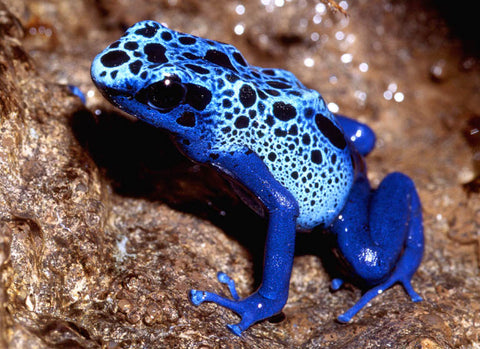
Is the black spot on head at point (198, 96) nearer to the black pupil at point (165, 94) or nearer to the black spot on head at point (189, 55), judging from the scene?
the black pupil at point (165, 94)

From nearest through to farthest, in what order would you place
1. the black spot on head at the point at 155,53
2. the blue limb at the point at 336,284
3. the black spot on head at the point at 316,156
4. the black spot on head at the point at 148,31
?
the black spot on head at the point at 155,53
the black spot on head at the point at 148,31
the black spot on head at the point at 316,156
the blue limb at the point at 336,284

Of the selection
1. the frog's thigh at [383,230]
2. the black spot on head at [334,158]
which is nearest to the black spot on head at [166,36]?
the black spot on head at [334,158]

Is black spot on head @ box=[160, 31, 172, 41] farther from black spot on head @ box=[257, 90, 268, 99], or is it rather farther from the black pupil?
black spot on head @ box=[257, 90, 268, 99]

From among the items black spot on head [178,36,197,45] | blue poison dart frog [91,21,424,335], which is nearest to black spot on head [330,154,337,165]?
blue poison dart frog [91,21,424,335]

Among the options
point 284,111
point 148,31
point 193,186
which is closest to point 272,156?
point 284,111

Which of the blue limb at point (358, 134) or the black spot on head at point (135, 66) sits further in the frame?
the blue limb at point (358, 134)

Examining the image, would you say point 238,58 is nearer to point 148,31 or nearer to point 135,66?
point 148,31
